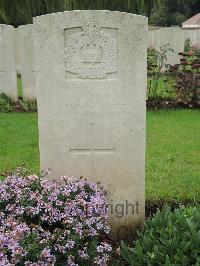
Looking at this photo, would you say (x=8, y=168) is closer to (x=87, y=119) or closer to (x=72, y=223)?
(x=87, y=119)

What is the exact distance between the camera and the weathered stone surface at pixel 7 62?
367 inches

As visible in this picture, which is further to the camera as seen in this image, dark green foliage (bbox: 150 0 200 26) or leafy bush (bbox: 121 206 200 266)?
dark green foliage (bbox: 150 0 200 26)

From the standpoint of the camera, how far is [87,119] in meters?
3.49

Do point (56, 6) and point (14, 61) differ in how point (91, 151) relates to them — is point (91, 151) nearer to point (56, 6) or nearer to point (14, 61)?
point (14, 61)

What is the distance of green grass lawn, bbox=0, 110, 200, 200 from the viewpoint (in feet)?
15.6

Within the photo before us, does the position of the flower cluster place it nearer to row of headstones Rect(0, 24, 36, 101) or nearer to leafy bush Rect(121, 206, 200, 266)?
leafy bush Rect(121, 206, 200, 266)

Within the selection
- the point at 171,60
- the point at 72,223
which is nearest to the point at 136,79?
the point at 72,223

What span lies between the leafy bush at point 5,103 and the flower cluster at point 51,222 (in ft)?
19.3

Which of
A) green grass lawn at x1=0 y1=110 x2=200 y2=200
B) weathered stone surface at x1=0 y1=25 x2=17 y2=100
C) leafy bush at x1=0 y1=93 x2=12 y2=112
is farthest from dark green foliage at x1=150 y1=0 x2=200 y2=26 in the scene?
green grass lawn at x1=0 y1=110 x2=200 y2=200

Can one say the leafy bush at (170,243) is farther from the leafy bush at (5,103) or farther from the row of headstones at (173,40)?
the row of headstones at (173,40)

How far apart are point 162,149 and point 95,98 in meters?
2.93

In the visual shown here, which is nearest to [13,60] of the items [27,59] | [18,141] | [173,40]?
[27,59]

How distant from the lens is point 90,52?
3357mm

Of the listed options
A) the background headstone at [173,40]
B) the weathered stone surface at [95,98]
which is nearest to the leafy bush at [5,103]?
the weathered stone surface at [95,98]
